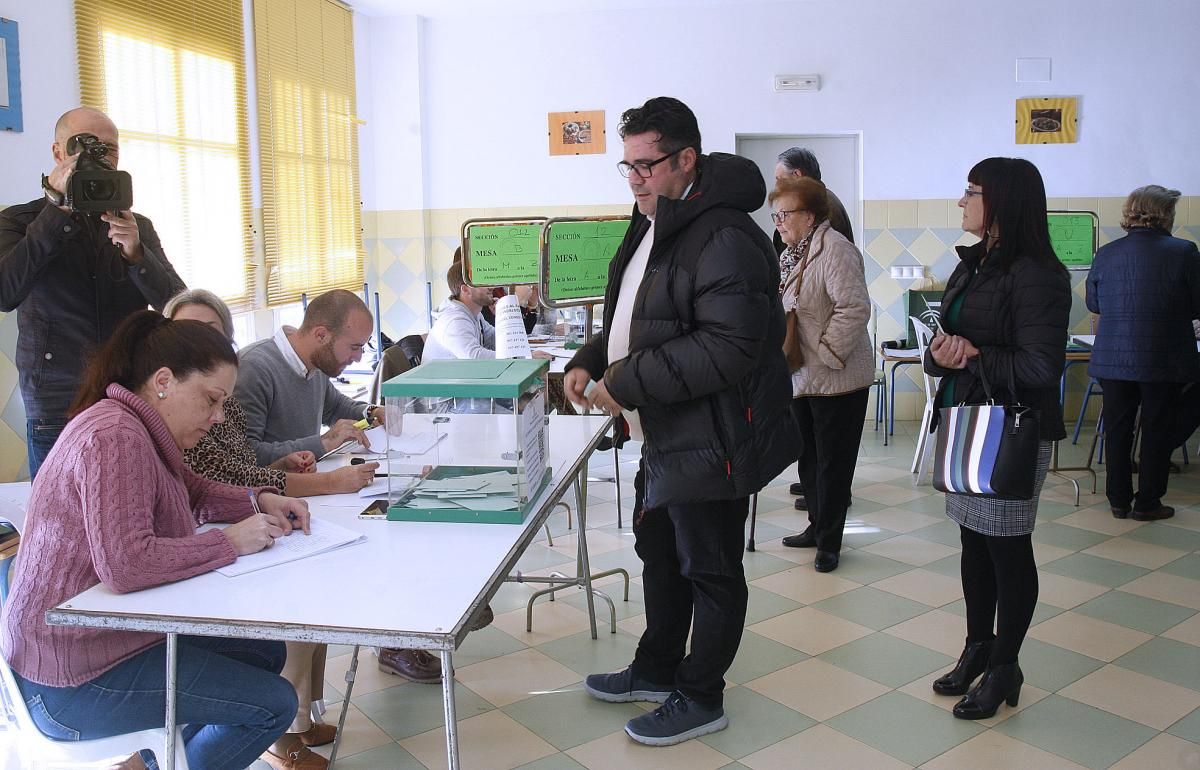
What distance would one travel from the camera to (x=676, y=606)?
303cm

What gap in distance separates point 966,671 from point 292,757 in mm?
1872

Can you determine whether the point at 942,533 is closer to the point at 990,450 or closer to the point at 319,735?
the point at 990,450

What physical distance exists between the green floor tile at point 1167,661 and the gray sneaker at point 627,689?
1475mm

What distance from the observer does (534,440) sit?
2598 millimetres

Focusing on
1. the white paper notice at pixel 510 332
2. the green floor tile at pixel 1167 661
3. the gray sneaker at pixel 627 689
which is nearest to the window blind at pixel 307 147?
the white paper notice at pixel 510 332

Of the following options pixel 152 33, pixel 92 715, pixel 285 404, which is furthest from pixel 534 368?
pixel 152 33

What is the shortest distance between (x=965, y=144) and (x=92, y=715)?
6591 millimetres

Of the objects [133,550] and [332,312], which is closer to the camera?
[133,550]

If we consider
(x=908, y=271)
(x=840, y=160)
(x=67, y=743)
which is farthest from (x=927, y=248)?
(x=67, y=743)

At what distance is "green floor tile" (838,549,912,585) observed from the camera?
13.7ft

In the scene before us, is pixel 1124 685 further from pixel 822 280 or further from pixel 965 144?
pixel 965 144

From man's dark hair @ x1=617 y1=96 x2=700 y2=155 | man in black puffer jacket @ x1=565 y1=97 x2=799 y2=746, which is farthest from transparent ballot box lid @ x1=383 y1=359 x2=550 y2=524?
man's dark hair @ x1=617 y1=96 x2=700 y2=155

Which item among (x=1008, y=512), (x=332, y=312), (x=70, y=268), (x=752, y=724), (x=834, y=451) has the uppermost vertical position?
(x=70, y=268)

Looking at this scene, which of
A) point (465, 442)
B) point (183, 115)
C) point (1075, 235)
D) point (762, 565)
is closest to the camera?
point (465, 442)
